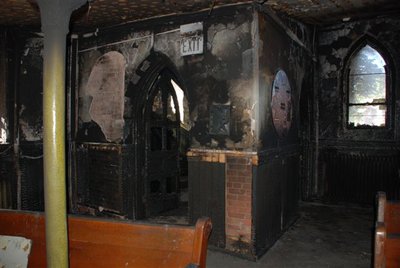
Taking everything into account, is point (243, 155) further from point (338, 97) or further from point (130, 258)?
point (338, 97)

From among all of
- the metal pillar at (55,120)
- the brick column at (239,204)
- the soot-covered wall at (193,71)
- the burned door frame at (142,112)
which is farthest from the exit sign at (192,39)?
the metal pillar at (55,120)

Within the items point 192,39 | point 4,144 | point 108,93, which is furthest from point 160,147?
point 4,144

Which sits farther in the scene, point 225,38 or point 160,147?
point 160,147

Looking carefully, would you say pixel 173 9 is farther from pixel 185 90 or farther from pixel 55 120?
pixel 55 120

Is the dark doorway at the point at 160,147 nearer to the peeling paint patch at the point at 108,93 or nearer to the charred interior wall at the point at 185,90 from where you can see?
the charred interior wall at the point at 185,90

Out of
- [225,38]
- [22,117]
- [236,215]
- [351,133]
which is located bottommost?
[236,215]

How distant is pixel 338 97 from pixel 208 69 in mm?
3414

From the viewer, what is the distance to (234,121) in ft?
13.5

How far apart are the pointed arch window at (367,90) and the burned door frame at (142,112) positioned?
11.5 ft

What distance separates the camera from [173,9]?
436cm

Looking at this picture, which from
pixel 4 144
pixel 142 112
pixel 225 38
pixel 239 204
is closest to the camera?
pixel 239 204

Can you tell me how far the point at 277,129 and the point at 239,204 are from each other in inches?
50.1

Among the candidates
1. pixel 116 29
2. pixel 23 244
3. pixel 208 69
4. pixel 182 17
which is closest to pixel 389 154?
pixel 208 69

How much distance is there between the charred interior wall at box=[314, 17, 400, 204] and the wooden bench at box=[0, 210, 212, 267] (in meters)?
5.36
